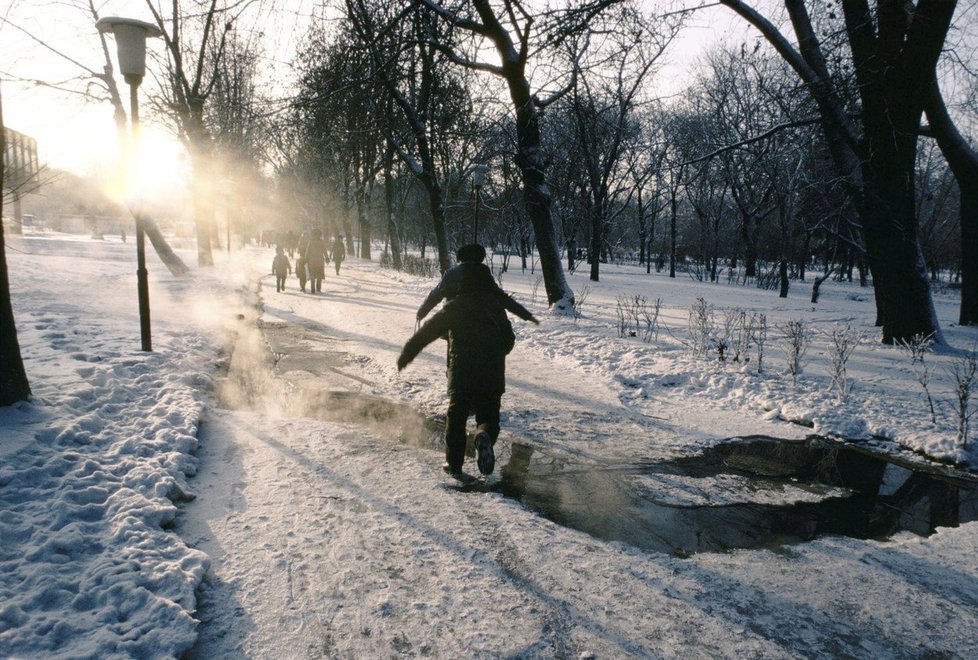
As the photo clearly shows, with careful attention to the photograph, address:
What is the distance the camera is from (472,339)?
4238mm

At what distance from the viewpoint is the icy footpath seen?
231 centimetres

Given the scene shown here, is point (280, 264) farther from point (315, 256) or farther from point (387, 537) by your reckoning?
point (387, 537)

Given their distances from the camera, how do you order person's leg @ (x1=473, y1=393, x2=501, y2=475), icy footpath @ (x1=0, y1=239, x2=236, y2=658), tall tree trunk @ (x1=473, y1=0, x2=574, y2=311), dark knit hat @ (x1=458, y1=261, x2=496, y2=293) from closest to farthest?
icy footpath @ (x1=0, y1=239, x2=236, y2=658), person's leg @ (x1=473, y1=393, x2=501, y2=475), dark knit hat @ (x1=458, y1=261, x2=496, y2=293), tall tree trunk @ (x1=473, y1=0, x2=574, y2=311)

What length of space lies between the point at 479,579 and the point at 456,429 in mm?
1481

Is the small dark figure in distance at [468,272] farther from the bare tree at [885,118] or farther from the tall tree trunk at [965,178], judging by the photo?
the tall tree trunk at [965,178]

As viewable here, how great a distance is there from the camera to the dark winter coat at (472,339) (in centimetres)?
421

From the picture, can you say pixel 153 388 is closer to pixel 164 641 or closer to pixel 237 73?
pixel 164 641

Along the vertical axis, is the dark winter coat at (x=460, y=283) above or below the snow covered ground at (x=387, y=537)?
above

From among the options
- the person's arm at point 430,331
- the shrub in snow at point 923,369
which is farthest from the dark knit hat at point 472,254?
the shrub in snow at point 923,369

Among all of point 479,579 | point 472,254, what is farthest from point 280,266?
point 479,579

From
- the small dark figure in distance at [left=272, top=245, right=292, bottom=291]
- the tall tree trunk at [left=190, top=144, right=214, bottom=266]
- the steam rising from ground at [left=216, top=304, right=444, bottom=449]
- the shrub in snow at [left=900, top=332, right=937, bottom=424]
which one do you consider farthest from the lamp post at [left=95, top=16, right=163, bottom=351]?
the tall tree trunk at [left=190, top=144, right=214, bottom=266]

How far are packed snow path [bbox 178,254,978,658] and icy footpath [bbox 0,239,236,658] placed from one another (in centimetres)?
20

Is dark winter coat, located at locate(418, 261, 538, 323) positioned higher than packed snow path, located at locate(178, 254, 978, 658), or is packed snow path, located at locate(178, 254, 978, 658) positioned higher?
dark winter coat, located at locate(418, 261, 538, 323)

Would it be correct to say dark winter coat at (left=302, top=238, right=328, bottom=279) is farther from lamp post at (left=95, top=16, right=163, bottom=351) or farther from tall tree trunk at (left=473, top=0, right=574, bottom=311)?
lamp post at (left=95, top=16, right=163, bottom=351)
